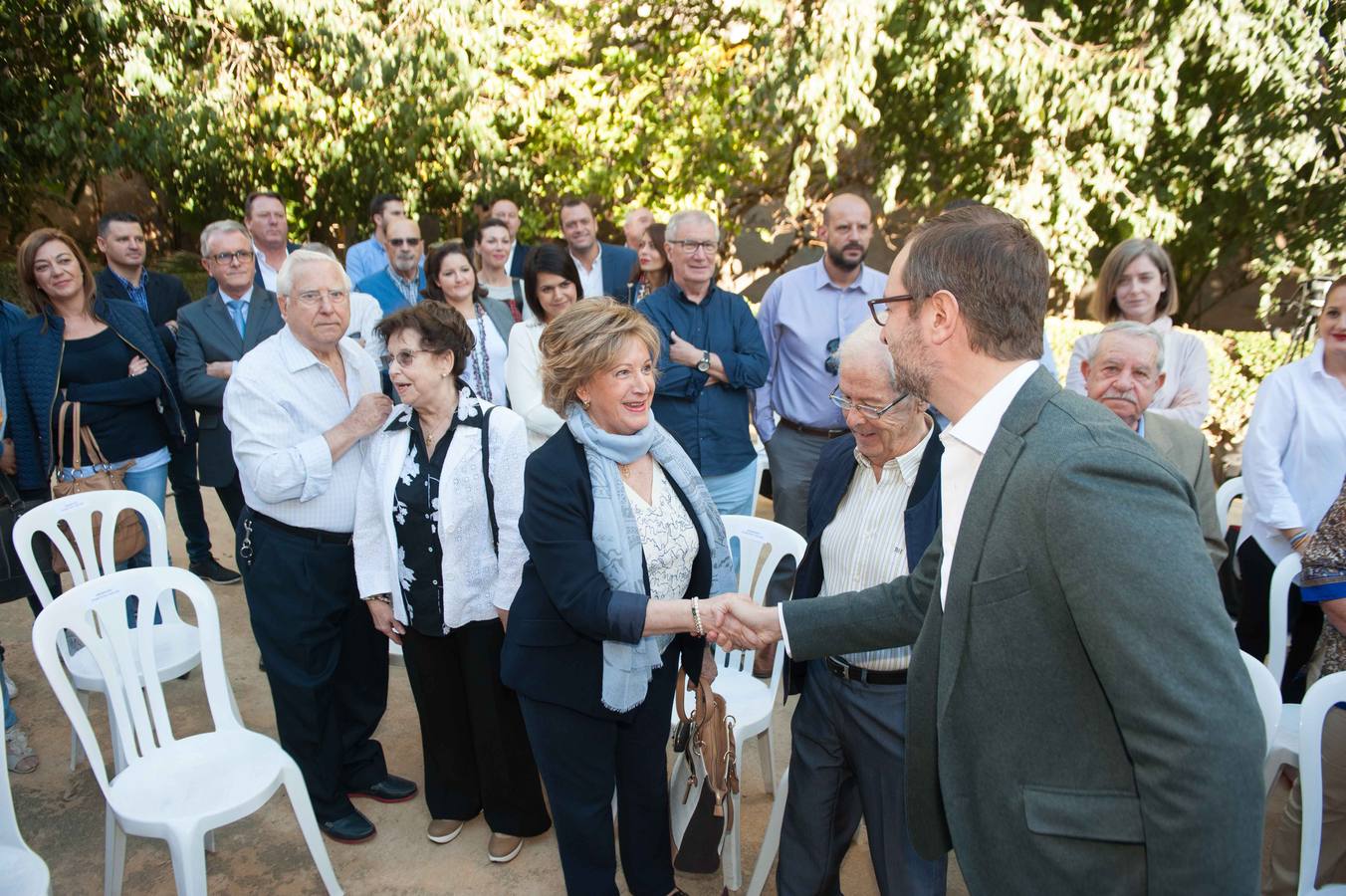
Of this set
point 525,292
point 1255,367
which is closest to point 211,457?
point 525,292

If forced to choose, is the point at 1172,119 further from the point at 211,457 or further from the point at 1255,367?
the point at 211,457

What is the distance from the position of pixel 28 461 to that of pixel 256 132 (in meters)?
5.44

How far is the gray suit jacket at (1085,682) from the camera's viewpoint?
3.92 ft

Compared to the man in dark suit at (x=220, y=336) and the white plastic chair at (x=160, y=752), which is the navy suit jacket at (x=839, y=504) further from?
the man in dark suit at (x=220, y=336)

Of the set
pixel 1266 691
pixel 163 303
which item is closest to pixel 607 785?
pixel 1266 691

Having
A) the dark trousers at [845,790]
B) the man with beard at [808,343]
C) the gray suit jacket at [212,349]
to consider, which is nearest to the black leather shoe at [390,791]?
the dark trousers at [845,790]

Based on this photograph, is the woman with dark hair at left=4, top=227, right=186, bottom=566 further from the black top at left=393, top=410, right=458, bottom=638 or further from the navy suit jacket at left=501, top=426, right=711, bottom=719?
the navy suit jacket at left=501, top=426, right=711, bottom=719

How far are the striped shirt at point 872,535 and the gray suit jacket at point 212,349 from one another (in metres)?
3.46

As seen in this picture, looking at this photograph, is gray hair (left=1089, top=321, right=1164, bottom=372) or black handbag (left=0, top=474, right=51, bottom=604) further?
black handbag (left=0, top=474, right=51, bottom=604)

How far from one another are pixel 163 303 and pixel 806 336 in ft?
12.5

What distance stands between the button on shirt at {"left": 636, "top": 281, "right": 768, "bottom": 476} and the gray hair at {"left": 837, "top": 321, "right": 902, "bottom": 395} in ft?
6.20

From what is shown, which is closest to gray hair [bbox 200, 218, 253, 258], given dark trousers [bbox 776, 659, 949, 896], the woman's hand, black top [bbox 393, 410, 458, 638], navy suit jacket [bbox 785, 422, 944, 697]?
black top [bbox 393, 410, 458, 638]

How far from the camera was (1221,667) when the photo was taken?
3.91ft

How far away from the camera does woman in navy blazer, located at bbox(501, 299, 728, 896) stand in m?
2.42
